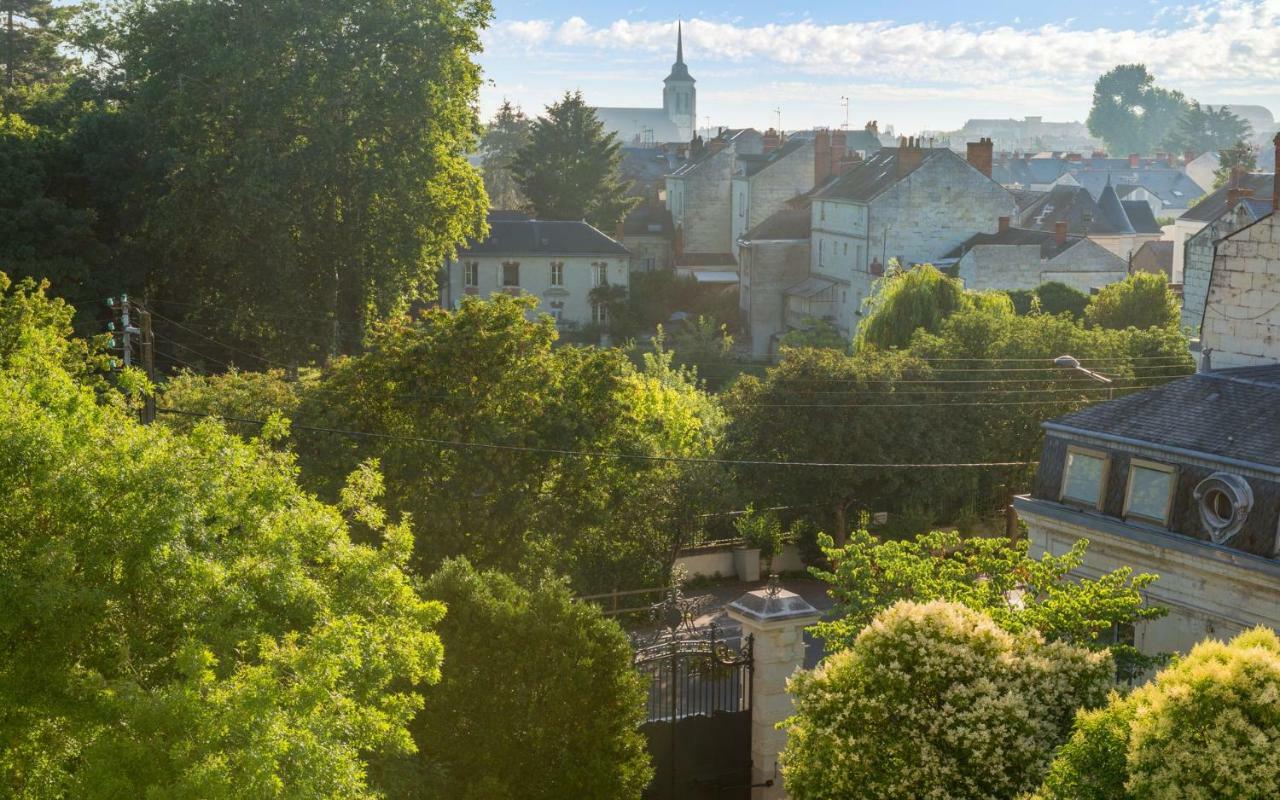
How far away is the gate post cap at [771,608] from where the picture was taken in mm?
16922

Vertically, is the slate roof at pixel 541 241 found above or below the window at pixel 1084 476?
above

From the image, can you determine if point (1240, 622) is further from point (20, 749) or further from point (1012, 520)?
point (1012, 520)

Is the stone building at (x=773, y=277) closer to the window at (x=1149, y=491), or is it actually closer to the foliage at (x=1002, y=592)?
the window at (x=1149, y=491)

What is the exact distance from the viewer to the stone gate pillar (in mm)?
16984

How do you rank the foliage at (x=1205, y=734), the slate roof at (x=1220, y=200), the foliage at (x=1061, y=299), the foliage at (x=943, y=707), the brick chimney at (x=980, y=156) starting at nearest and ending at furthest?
the foliage at (x=1205, y=734), the foliage at (x=943, y=707), the foliage at (x=1061, y=299), the slate roof at (x=1220, y=200), the brick chimney at (x=980, y=156)

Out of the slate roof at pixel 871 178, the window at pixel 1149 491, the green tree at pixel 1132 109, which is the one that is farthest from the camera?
the green tree at pixel 1132 109

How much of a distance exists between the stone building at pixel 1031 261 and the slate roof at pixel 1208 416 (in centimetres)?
3480

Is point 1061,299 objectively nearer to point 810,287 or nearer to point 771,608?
point 810,287

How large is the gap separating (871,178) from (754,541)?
31383 millimetres

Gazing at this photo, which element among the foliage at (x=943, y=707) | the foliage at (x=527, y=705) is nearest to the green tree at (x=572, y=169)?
the foliage at (x=527, y=705)

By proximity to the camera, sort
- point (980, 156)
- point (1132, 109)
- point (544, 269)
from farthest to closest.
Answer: point (1132, 109) → point (544, 269) → point (980, 156)

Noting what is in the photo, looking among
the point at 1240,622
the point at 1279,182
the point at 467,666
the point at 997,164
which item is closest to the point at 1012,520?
the point at 1279,182

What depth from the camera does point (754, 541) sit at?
32875 millimetres

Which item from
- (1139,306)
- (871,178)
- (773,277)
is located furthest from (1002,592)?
(773,277)
